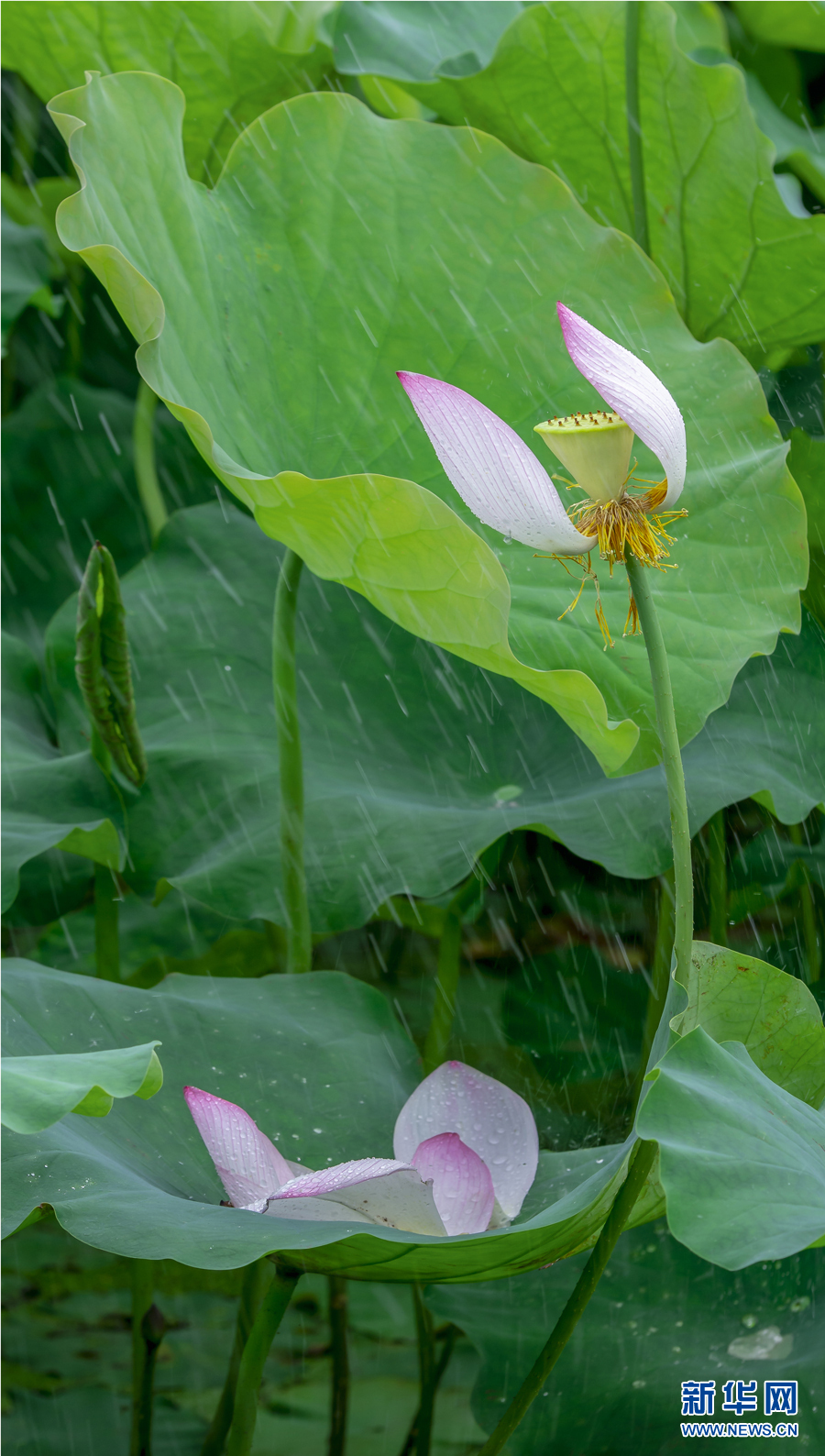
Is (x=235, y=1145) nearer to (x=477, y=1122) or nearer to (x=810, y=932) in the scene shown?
(x=477, y=1122)

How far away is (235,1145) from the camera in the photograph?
0.61 m

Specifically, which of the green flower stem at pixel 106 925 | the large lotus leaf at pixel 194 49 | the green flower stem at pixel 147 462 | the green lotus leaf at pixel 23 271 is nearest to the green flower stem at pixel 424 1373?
the green flower stem at pixel 106 925

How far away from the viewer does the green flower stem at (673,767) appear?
525mm

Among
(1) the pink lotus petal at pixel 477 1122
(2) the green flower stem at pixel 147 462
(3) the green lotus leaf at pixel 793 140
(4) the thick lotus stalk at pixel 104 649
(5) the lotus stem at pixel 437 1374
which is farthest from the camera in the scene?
(2) the green flower stem at pixel 147 462

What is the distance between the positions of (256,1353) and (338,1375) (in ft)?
1.11

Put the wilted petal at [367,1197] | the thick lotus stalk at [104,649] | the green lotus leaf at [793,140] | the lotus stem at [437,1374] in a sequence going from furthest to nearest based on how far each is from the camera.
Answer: the green lotus leaf at [793,140] → the lotus stem at [437,1374] → the thick lotus stalk at [104,649] → the wilted petal at [367,1197]

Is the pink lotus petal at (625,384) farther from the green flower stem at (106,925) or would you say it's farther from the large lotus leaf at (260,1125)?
the green flower stem at (106,925)

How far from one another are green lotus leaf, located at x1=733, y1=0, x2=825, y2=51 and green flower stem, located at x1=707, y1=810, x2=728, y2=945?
815mm

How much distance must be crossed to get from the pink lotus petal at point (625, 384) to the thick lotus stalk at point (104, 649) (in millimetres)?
393

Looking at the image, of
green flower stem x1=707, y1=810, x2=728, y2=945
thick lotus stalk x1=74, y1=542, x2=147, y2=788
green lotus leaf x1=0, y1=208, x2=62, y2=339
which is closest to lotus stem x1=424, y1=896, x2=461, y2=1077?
green flower stem x1=707, y1=810, x2=728, y2=945

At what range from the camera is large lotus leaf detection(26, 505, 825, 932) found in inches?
34.8

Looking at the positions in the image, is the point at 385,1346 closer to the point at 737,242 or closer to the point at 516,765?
the point at 516,765

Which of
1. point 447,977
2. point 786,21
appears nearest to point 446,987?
point 447,977

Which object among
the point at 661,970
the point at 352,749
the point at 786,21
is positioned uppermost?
the point at 786,21
